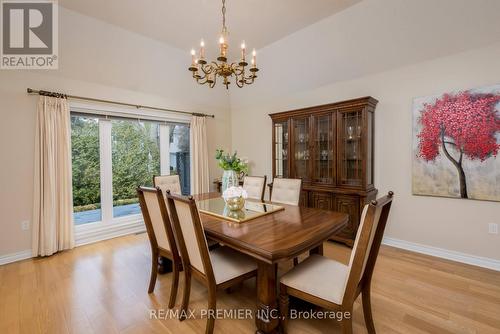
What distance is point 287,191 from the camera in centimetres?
293

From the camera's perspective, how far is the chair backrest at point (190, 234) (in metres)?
1.54

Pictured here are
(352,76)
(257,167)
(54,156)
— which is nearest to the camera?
(54,156)

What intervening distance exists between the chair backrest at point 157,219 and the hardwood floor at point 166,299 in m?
0.52

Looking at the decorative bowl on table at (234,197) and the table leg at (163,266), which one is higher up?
the decorative bowl on table at (234,197)

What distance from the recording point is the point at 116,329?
5.84 ft

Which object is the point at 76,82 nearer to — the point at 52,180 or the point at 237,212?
the point at 52,180

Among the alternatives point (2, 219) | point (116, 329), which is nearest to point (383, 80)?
point (116, 329)

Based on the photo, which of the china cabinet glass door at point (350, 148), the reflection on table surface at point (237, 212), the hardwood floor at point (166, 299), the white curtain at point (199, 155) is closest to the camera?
the hardwood floor at point (166, 299)

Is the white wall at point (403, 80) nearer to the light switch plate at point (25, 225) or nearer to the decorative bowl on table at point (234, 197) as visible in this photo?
the decorative bowl on table at point (234, 197)

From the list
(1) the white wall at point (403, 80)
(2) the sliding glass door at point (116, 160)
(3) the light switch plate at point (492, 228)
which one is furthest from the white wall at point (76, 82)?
(3) the light switch plate at point (492, 228)

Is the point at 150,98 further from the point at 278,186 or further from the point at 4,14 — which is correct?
the point at 278,186

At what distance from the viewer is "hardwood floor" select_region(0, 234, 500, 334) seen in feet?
5.86

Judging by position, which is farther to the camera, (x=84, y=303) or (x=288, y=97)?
(x=288, y=97)

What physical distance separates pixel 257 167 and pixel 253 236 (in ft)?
11.2
